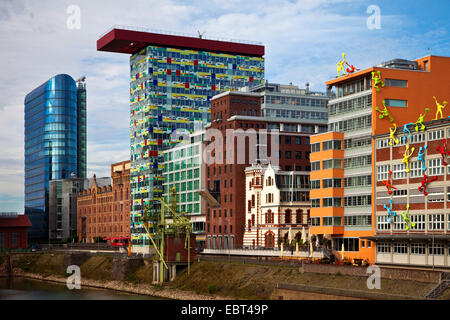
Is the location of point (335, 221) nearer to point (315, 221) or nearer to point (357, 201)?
point (315, 221)

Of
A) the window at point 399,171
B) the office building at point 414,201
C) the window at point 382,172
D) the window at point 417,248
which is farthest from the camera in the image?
the window at point 382,172

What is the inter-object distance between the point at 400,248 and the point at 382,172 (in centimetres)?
1234

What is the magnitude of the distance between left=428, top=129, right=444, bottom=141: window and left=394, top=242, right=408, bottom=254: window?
16.1 m

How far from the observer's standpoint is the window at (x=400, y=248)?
365 ft

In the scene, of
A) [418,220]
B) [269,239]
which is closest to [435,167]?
[418,220]

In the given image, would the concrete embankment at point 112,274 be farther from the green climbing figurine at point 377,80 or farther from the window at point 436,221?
the green climbing figurine at point 377,80

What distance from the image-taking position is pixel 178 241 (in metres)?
142

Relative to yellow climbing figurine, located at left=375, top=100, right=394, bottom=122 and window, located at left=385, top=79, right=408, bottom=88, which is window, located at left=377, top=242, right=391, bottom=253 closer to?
yellow climbing figurine, located at left=375, top=100, right=394, bottom=122

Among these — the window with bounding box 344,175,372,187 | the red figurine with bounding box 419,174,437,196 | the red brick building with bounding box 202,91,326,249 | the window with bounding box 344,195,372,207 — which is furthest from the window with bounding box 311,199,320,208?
the red brick building with bounding box 202,91,326,249

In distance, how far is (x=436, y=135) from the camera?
107 m

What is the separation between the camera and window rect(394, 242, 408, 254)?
111 m

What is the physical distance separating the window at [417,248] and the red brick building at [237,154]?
206 ft

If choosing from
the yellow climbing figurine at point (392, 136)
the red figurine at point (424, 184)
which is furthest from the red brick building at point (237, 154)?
the red figurine at point (424, 184)
